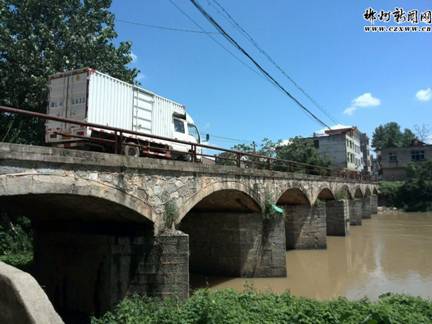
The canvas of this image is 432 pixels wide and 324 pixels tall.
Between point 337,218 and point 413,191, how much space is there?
32874mm

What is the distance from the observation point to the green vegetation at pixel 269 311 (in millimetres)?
7211

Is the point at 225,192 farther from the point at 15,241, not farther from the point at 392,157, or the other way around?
the point at 392,157

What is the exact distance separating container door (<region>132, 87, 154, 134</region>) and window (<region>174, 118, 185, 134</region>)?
6.50 ft

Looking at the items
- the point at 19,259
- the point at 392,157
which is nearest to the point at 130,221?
the point at 19,259

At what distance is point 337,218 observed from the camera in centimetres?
2861

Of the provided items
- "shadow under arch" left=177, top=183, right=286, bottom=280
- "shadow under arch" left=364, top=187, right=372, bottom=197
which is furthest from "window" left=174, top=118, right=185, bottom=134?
"shadow under arch" left=364, top=187, right=372, bottom=197

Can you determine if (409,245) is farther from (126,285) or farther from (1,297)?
(1,297)

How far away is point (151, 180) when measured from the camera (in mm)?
9930

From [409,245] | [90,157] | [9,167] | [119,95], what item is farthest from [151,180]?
[409,245]

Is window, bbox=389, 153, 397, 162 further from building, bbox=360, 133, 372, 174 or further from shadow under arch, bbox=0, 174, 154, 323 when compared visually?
shadow under arch, bbox=0, 174, 154, 323

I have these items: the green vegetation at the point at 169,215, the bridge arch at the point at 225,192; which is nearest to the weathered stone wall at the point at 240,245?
the bridge arch at the point at 225,192

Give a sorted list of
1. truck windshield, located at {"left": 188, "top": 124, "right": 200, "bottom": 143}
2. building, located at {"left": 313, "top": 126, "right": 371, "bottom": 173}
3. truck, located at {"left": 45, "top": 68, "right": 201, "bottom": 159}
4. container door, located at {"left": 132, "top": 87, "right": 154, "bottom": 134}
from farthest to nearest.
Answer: building, located at {"left": 313, "top": 126, "right": 371, "bottom": 173}
truck windshield, located at {"left": 188, "top": 124, "right": 200, "bottom": 143}
container door, located at {"left": 132, "top": 87, "right": 154, "bottom": 134}
truck, located at {"left": 45, "top": 68, "right": 201, "bottom": 159}

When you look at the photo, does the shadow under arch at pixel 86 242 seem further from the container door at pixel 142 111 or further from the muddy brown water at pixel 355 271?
the container door at pixel 142 111

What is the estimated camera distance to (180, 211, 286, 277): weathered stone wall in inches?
631
